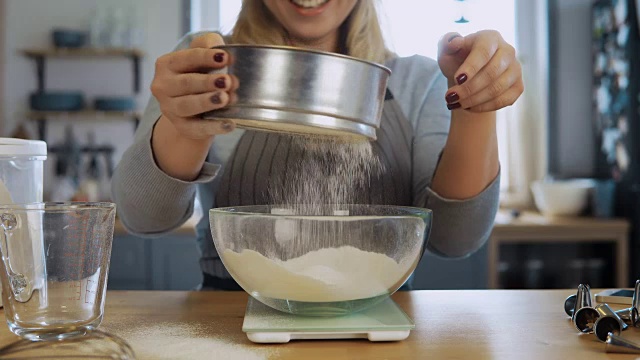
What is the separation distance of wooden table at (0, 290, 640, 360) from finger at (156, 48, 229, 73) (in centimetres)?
29

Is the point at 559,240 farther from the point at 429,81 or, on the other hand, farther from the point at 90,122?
the point at 90,122

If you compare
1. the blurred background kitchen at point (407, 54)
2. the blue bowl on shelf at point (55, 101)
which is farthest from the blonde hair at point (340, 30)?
the blue bowl on shelf at point (55, 101)

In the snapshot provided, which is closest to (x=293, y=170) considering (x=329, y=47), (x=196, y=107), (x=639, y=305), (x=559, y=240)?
(x=329, y=47)

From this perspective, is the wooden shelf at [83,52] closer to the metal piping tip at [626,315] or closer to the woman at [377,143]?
the woman at [377,143]

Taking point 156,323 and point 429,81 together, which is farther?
point 429,81

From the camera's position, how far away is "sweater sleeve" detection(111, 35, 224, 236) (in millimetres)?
988

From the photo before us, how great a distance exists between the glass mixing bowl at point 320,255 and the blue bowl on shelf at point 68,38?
2674 mm

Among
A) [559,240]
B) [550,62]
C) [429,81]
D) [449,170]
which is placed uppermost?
[550,62]

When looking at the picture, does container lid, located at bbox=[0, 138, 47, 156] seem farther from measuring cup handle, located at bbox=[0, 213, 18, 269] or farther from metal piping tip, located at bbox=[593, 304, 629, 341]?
metal piping tip, located at bbox=[593, 304, 629, 341]

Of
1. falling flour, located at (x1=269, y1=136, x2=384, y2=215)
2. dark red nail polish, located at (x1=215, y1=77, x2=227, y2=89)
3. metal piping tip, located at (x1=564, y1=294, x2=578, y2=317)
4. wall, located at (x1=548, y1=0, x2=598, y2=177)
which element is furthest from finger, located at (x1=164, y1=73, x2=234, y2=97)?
wall, located at (x1=548, y1=0, x2=598, y2=177)

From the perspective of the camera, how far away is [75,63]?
10.3ft

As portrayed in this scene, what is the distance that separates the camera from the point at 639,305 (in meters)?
0.72

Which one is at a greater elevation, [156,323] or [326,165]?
[326,165]

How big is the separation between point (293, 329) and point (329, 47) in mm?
704
